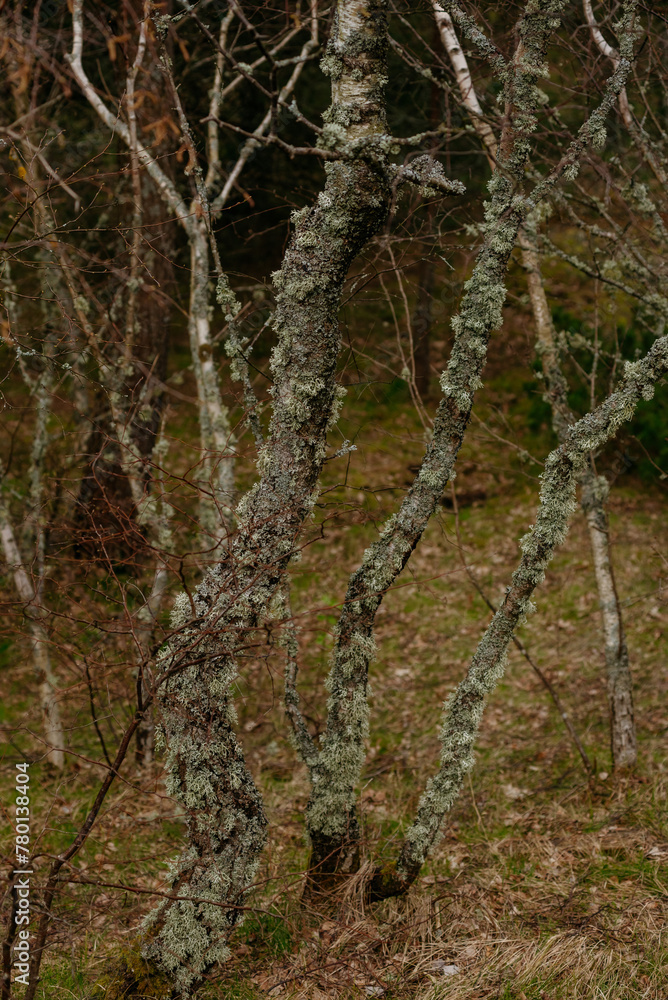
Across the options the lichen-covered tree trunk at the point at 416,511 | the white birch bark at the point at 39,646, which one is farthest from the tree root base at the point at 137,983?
the white birch bark at the point at 39,646

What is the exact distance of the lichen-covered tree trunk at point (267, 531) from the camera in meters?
2.76

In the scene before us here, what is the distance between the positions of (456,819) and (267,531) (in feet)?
8.70

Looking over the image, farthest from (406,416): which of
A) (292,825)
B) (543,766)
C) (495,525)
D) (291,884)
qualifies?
(291,884)

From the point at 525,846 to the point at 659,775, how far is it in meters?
1.06

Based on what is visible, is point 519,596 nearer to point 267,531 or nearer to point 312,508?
point 312,508

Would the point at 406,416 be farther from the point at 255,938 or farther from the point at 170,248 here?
the point at 255,938

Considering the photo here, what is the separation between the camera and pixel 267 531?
2.90 meters

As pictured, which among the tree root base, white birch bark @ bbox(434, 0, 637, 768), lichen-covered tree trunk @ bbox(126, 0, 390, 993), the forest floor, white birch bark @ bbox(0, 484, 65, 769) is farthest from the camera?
white birch bark @ bbox(0, 484, 65, 769)

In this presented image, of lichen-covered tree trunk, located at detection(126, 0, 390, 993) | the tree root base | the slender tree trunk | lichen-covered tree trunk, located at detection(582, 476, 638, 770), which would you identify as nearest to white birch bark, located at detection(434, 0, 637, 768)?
lichen-covered tree trunk, located at detection(582, 476, 638, 770)

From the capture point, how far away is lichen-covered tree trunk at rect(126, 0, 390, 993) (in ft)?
9.05

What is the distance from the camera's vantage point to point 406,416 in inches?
392

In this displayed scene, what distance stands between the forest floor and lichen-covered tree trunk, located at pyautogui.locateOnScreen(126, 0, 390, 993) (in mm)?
191

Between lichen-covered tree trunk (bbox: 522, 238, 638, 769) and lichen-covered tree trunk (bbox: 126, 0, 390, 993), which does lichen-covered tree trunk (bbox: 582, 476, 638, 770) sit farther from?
lichen-covered tree trunk (bbox: 126, 0, 390, 993)

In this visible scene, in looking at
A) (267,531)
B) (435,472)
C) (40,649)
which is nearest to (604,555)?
(435,472)
